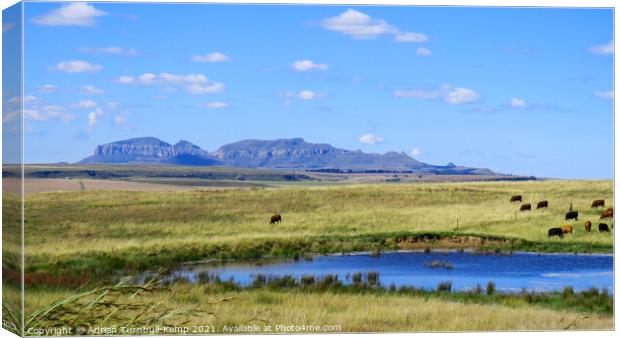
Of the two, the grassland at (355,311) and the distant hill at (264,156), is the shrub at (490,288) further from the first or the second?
the distant hill at (264,156)

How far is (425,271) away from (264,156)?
319 cm

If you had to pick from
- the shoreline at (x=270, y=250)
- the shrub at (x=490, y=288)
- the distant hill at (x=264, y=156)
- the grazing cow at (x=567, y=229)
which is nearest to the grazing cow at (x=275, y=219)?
the shoreline at (x=270, y=250)

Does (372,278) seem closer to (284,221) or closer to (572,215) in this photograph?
(284,221)

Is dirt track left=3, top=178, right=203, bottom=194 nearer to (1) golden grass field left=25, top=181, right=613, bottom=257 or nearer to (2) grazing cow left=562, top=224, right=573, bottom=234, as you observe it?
(1) golden grass field left=25, top=181, right=613, bottom=257

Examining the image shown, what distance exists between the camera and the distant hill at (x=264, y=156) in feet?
46.9

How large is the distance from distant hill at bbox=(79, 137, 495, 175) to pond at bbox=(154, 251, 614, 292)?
1.44m

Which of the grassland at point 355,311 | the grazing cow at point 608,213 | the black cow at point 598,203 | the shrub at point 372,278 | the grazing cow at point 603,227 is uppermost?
the black cow at point 598,203

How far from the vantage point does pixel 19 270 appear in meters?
13.4

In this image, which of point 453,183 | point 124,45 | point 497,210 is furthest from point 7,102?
point 497,210

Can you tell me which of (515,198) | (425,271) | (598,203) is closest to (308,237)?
(425,271)

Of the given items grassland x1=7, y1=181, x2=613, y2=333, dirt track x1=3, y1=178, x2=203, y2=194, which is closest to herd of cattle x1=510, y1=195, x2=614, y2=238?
grassland x1=7, y1=181, x2=613, y2=333

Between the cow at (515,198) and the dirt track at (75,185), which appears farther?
the cow at (515,198)

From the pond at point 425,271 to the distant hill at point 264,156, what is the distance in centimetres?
144

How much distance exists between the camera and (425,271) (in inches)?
598
